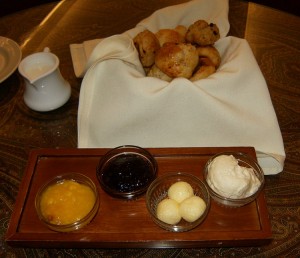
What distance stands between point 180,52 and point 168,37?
→ 17cm

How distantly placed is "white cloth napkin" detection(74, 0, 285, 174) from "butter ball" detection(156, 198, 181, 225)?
24cm

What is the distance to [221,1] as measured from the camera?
142 centimetres

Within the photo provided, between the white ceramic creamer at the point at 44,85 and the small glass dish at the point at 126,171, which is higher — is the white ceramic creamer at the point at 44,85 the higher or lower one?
the higher one

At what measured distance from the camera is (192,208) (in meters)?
0.88

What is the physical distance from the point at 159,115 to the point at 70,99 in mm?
383

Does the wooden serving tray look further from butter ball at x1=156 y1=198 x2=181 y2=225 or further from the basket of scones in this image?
the basket of scones

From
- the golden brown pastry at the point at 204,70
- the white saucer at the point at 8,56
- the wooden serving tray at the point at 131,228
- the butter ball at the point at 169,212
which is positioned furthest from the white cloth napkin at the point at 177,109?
the white saucer at the point at 8,56

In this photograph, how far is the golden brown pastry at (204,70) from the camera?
3.67 ft

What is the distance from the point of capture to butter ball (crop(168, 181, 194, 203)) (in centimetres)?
93

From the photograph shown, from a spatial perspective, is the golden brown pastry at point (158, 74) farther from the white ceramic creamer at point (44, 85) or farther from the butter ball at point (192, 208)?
the butter ball at point (192, 208)

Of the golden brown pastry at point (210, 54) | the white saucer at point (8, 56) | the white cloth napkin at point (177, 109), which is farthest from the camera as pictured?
the white saucer at point (8, 56)

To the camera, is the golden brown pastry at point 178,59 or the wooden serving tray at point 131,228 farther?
the golden brown pastry at point 178,59

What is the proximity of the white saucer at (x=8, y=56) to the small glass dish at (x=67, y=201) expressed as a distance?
0.55 metres

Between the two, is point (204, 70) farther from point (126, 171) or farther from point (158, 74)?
A: point (126, 171)
